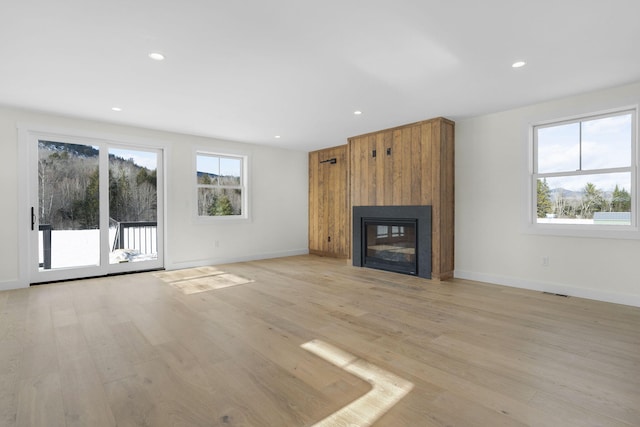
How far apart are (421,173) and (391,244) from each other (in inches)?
51.4

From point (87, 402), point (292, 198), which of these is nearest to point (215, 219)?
point (292, 198)

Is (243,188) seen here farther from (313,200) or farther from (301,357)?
(301,357)

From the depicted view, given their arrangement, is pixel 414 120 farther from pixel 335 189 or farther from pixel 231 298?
pixel 231 298

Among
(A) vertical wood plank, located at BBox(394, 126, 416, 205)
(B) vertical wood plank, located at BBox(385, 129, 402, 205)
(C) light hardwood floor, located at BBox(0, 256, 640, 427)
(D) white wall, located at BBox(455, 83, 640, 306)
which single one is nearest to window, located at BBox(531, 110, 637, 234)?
(D) white wall, located at BBox(455, 83, 640, 306)

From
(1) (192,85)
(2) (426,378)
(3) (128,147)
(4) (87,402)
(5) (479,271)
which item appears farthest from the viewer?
(3) (128,147)

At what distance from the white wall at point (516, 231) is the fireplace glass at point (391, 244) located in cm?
71

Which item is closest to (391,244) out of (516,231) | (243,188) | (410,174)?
(410,174)

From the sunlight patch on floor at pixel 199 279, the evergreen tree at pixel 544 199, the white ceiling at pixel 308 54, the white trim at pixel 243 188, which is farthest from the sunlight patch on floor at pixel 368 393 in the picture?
the white trim at pixel 243 188

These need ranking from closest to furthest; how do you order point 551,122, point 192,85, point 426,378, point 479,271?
point 426,378, point 192,85, point 551,122, point 479,271

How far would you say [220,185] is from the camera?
20.5 ft

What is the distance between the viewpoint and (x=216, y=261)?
605 centimetres

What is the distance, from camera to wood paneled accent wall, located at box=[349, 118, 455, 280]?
465 cm

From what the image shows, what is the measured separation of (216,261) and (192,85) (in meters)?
3.53

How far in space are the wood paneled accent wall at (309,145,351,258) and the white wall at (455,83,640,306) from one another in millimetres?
2497
